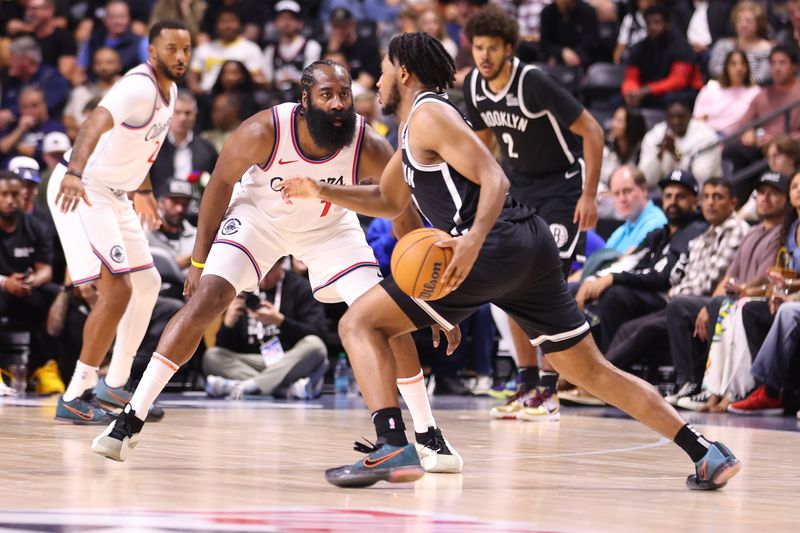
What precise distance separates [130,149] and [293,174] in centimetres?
161

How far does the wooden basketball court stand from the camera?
11.7ft

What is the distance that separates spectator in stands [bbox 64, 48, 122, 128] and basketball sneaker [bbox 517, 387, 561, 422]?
674 centimetres

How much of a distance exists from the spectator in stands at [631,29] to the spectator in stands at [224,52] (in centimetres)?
386

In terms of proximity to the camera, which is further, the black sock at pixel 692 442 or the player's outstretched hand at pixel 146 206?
the player's outstretched hand at pixel 146 206

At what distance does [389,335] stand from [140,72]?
→ 9.44 feet

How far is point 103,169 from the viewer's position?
6844 mm

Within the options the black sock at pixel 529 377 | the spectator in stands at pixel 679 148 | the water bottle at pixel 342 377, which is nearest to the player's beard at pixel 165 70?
the black sock at pixel 529 377

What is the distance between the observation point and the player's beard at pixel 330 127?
17.3ft

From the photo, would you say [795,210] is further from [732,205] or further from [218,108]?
[218,108]

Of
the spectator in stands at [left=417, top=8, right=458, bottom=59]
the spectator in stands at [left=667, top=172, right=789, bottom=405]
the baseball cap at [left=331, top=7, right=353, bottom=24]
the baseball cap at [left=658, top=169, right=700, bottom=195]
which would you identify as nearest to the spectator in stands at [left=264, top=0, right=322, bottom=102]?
the baseball cap at [left=331, top=7, right=353, bottom=24]

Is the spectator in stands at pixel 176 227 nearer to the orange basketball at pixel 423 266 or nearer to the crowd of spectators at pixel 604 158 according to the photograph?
the crowd of spectators at pixel 604 158

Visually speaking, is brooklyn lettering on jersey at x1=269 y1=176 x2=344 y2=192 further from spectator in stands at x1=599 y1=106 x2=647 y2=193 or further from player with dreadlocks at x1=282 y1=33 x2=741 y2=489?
spectator in stands at x1=599 y1=106 x2=647 y2=193

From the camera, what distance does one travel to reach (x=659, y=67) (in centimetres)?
1266

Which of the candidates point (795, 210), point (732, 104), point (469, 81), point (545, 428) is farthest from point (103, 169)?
point (732, 104)
